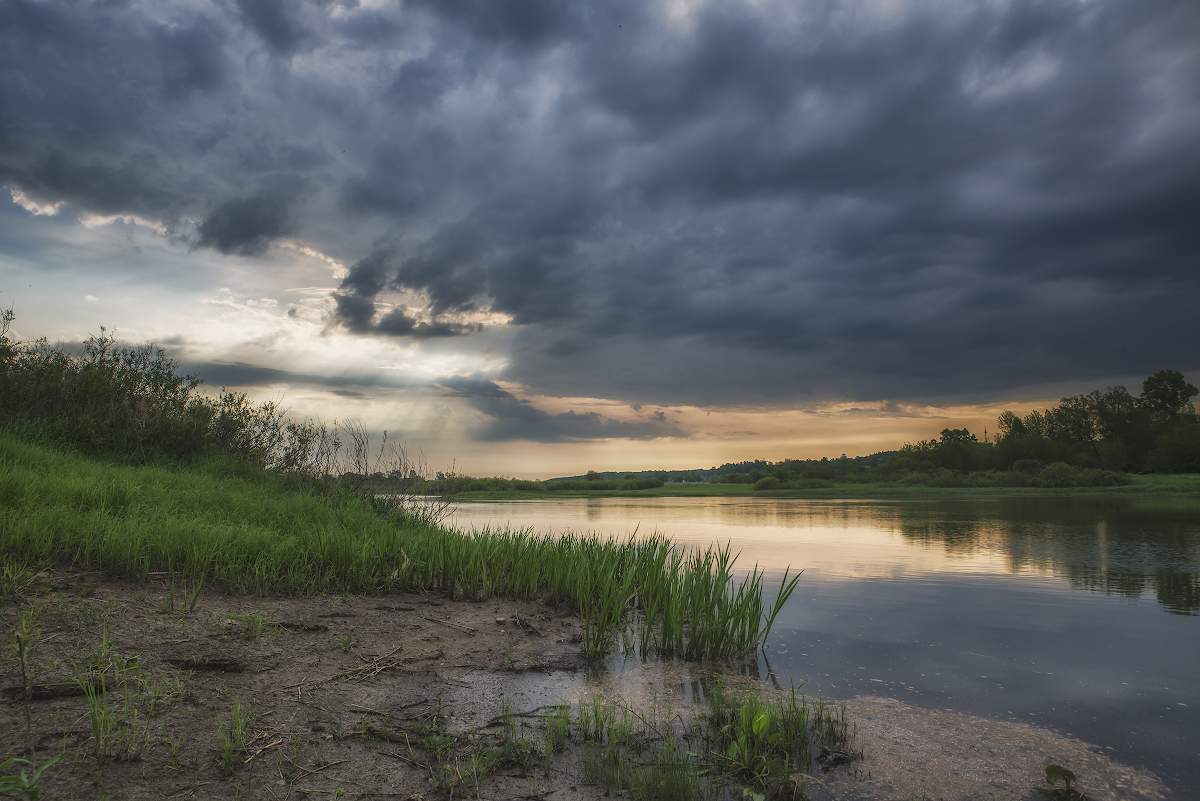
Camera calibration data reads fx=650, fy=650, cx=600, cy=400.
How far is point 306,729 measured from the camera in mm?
4047

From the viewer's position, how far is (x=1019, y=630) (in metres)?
7.75

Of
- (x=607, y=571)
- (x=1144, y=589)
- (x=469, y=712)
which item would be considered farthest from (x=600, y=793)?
(x=1144, y=589)

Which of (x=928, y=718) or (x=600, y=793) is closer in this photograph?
(x=600, y=793)

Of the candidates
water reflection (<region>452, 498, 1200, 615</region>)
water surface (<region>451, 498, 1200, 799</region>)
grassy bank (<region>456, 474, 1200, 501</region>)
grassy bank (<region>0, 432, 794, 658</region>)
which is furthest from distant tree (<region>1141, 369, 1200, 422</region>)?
grassy bank (<region>0, 432, 794, 658</region>)

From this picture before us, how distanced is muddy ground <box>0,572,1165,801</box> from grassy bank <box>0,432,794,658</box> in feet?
1.74

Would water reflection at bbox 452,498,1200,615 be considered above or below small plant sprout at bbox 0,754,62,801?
below

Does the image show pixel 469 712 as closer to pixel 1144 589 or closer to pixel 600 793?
pixel 600 793

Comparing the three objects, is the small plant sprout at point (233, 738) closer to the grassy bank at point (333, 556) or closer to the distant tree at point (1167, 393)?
the grassy bank at point (333, 556)

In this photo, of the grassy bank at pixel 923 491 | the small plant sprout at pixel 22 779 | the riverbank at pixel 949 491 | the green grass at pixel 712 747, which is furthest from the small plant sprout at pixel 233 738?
the grassy bank at pixel 923 491

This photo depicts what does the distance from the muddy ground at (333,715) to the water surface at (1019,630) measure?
0.69 m

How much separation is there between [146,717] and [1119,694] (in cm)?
742

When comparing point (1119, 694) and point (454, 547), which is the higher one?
point (454, 547)

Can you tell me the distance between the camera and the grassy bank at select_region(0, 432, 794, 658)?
6594mm

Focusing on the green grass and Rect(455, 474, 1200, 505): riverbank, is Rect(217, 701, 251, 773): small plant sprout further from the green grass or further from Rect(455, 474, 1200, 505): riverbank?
Rect(455, 474, 1200, 505): riverbank
